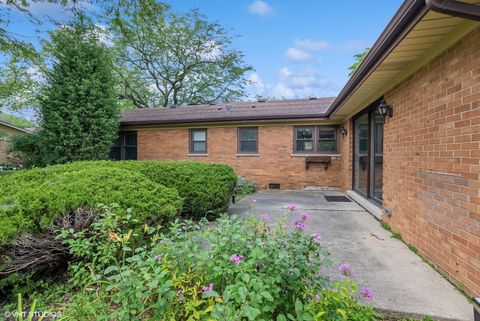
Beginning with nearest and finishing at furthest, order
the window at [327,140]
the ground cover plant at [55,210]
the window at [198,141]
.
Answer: the ground cover plant at [55,210] → the window at [327,140] → the window at [198,141]

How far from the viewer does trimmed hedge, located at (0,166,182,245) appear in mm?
2629

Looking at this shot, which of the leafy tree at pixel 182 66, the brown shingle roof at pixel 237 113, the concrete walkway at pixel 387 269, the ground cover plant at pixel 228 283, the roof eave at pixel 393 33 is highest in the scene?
the leafy tree at pixel 182 66

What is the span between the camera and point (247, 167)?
10.5 metres

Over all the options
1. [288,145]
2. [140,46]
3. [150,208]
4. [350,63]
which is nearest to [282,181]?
[288,145]

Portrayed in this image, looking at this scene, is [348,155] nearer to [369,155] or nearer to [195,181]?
[369,155]

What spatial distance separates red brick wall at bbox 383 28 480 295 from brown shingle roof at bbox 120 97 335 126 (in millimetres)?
5813

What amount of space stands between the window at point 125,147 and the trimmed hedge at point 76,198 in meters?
8.14

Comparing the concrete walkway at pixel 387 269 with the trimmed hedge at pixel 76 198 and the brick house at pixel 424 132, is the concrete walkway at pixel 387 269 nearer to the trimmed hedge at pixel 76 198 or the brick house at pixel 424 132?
the brick house at pixel 424 132

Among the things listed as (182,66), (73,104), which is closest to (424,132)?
(73,104)

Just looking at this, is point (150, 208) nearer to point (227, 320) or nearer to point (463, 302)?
point (227, 320)

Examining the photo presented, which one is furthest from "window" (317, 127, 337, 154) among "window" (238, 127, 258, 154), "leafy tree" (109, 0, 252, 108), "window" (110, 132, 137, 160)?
"leafy tree" (109, 0, 252, 108)

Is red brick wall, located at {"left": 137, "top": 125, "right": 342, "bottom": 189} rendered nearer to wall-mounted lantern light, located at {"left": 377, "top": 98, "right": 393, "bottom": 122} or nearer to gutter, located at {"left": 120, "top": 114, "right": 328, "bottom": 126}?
gutter, located at {"left": 120, "top": 114, "right": 328, "bottom": 126}

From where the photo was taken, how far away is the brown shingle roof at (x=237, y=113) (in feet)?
32.7

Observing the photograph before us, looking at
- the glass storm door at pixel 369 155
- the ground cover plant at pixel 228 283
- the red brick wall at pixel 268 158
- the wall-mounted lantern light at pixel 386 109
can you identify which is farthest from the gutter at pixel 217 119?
the ground cover plant at pixel 228 283
